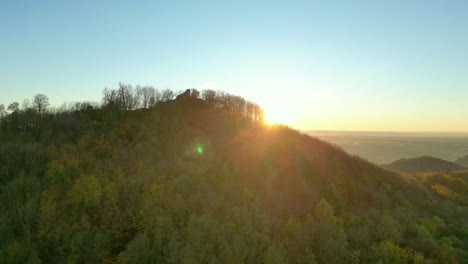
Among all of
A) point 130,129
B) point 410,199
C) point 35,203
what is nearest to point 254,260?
point 35,203

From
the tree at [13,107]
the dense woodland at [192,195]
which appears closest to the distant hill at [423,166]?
the dense woodland at [192,195]

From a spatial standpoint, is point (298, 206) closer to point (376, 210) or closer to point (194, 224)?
point (376, 210)

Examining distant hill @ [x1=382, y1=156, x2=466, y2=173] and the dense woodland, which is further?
distant hill @ [x1=382, y1=156, x2=466, y2=173]

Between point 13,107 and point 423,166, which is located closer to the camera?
point 13,107

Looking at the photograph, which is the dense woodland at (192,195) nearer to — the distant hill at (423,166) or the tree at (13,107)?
the tree at (13,107)

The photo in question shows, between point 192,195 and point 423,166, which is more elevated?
point 192,195

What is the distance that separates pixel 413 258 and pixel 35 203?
26.4 meters

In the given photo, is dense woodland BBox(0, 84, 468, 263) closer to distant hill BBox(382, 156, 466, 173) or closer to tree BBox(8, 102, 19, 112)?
tree BBox(8, 102, 19, 112)

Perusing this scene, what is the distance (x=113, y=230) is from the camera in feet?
61.4

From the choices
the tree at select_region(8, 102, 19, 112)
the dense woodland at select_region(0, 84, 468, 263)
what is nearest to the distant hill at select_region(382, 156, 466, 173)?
the dense woodland at select_region(0, 84, 468, 263)

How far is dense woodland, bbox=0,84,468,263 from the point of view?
58.6 ft

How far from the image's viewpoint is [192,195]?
76.0ft

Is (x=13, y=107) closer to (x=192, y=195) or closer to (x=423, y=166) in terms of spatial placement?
(x=192, y=195)

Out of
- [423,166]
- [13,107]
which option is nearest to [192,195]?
[13,107]
